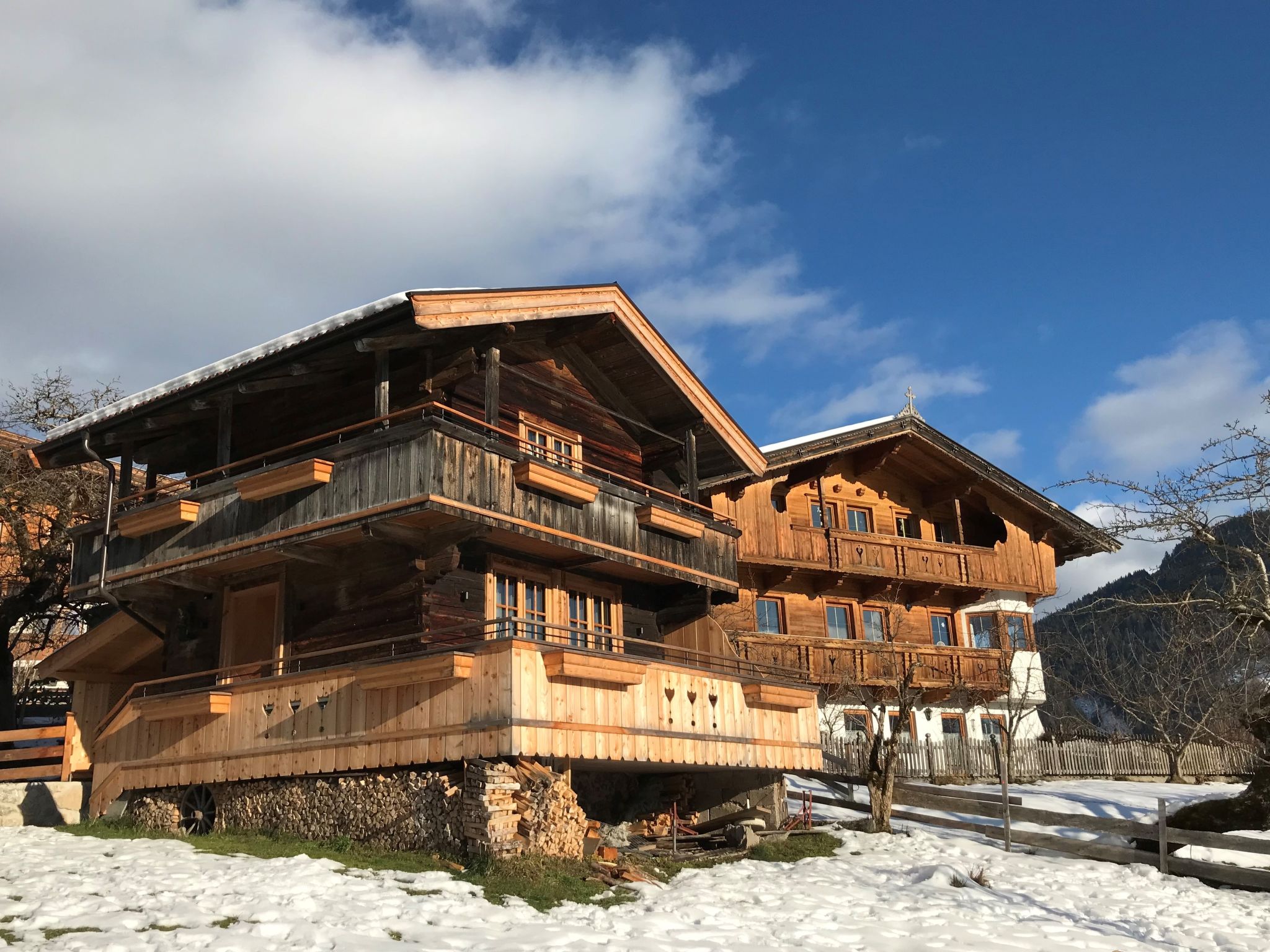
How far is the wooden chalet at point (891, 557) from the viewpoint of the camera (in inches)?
1228

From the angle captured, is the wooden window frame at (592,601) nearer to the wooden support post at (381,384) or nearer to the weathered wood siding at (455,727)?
the weathered wood siding at (455,727)

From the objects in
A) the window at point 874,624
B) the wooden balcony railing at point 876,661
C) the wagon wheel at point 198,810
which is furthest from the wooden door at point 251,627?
the window at point 874,624

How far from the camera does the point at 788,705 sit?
2156 centimetres

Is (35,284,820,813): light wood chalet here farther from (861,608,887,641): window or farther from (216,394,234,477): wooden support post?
(861,608,887,641): window

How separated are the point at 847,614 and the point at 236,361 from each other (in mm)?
19760

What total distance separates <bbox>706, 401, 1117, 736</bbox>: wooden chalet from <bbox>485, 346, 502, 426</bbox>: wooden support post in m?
11.4

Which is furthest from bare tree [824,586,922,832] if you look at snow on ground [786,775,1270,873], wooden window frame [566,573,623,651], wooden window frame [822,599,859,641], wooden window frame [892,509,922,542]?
Result: wooden window frame [566,573,623,651]

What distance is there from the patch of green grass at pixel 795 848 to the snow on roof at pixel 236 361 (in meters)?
10.2

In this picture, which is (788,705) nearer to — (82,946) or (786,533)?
(786,533)

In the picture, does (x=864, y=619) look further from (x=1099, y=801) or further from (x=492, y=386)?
(x=492, y=386)

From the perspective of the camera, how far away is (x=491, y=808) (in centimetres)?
1595

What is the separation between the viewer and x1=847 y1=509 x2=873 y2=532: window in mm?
34719

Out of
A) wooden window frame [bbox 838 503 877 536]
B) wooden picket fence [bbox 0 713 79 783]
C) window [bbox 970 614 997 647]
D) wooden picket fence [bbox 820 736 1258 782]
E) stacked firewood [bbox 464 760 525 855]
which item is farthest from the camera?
window [bbox 970 614 997 647]

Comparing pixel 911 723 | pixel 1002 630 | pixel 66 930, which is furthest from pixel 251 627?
pixel 1002 630
